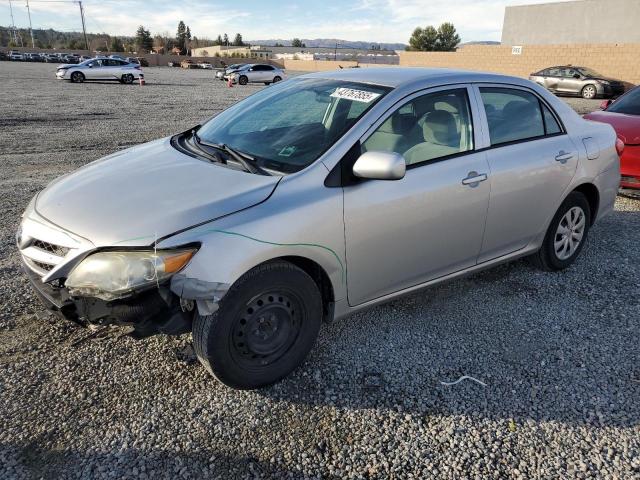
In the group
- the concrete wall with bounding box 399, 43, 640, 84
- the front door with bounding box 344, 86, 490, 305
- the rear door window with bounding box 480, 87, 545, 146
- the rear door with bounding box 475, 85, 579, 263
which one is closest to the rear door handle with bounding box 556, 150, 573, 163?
the rear door with bounding box 475, 85, 579, 263

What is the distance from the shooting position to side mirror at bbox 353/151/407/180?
2.83m

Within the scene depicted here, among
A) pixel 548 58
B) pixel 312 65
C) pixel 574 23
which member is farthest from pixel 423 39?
pixel 548 58

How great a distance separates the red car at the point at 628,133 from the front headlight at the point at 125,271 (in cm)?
589

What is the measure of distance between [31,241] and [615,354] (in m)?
3.70

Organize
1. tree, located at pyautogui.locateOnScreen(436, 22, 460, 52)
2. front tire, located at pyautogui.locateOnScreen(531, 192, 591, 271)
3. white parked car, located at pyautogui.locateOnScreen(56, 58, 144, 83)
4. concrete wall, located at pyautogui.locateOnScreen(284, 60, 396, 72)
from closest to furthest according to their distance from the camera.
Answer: front tire, located at pyautogui.locateOnScreen(531, 192, 591, 271), white parked car, located at pyautogui.locateOnScreen(56, 58, 144, 83), concrete wall, located at pyautogui.locateOnScreen(284, 60, 396, 72), tree, located at pyautogui.locateOnScreen(436, 22, 460, 52)

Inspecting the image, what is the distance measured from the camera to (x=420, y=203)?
3.23 m

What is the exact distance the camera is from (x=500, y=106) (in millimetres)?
3879

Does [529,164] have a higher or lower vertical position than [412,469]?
higher

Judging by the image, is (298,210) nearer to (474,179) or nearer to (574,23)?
(474,179)

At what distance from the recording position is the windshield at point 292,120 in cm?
310

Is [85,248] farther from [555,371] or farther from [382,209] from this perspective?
[555,371]

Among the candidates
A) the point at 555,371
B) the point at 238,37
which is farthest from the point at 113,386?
the point at 238,37

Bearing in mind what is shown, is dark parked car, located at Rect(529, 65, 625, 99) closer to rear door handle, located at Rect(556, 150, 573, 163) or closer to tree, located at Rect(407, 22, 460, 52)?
rear door handle, located at Rect(556, 150, 573, 163)

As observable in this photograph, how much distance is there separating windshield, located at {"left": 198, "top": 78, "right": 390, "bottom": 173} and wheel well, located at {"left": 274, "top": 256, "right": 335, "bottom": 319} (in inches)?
20.8
